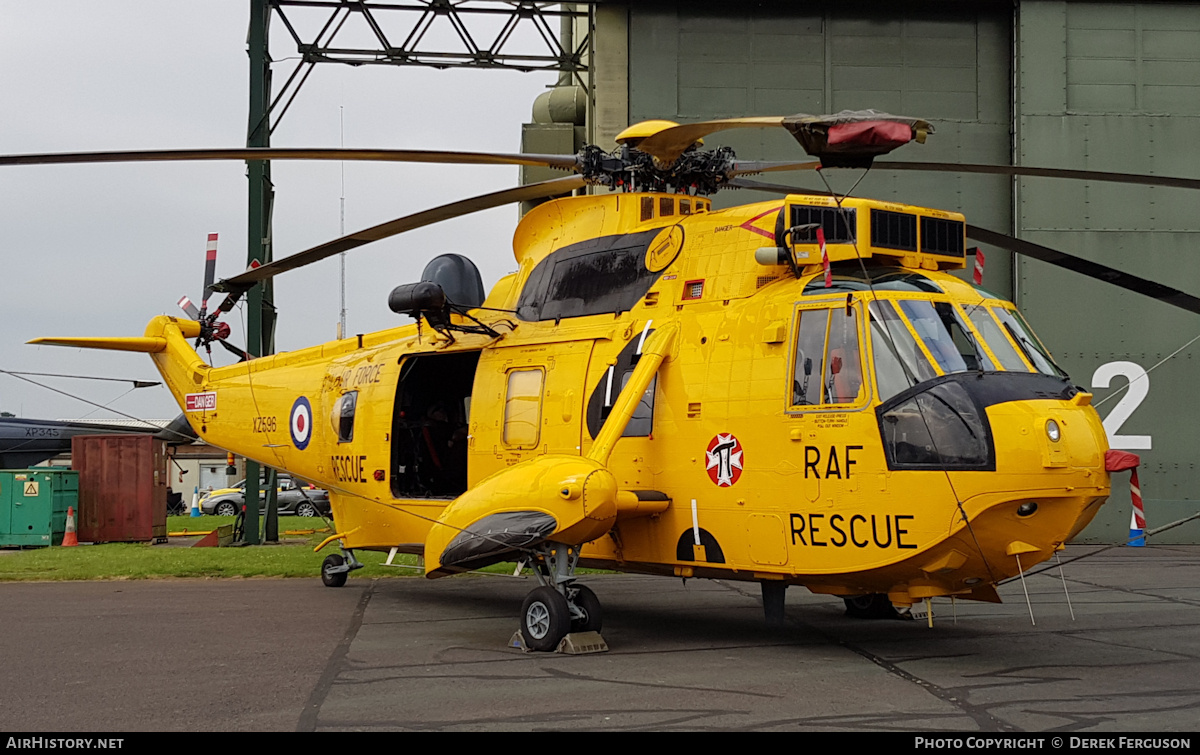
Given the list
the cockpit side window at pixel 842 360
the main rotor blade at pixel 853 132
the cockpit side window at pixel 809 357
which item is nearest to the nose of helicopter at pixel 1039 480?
the cockpit side window at pixel 842 360

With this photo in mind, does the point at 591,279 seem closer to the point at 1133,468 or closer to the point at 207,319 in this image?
the point at 1133,468

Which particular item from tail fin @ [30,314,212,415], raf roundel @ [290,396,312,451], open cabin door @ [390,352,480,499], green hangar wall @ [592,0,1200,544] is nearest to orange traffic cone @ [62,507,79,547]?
A: tail fin @ [30,314,212,415]

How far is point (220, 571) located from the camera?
16.2 metres

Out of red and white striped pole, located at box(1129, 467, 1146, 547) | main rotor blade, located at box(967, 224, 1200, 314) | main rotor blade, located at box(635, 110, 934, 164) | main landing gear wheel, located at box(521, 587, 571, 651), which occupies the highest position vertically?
main rotor blade, located at box(635, 110, 934, 164)

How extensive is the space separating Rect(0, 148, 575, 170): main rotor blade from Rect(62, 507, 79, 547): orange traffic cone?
15.2 m

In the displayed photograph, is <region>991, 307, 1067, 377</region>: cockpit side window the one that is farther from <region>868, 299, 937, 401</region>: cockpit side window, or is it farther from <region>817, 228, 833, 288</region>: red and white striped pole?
<region>817, 228, 833, 288</region>: red and white striped pole

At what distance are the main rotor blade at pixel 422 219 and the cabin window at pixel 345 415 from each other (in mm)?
1659

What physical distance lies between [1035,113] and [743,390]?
44.7 ft

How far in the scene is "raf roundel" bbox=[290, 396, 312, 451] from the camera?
14.2 m

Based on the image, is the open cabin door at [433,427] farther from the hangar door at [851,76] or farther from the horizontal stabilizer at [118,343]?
the hangar door at [851,76]

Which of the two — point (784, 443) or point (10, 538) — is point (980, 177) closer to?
point (784, 443)

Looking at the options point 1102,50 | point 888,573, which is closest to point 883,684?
point 888,573

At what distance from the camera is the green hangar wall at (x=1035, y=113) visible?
64.2 ft

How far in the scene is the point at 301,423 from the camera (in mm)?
14328
